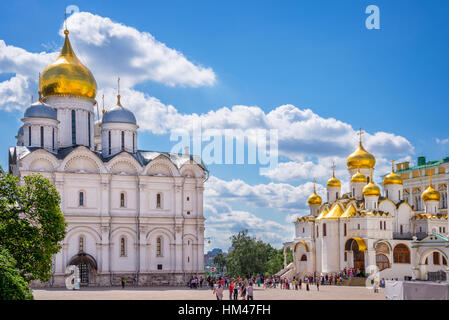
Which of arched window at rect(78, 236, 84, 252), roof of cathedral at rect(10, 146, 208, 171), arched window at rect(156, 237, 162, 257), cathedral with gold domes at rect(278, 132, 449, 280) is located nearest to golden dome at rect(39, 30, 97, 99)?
roof of cathedral at rect(10, 146, 208, 171)

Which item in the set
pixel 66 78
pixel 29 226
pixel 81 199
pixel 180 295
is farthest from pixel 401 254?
pixel 29 226

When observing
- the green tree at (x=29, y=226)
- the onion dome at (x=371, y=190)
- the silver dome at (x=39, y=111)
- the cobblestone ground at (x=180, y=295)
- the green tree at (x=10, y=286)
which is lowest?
the cobblestone ground at (x=180, y=295)

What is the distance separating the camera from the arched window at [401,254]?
44062 millimetres

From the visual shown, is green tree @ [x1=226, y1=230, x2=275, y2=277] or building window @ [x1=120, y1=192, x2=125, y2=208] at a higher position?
building window @ [x1=120, y1=192, x2=125, y2=208]

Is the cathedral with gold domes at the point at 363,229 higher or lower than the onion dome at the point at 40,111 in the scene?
lower

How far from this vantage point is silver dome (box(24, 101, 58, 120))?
131 feet

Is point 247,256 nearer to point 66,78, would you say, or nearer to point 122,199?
point 122,199

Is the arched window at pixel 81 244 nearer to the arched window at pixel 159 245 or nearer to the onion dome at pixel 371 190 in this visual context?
the arched window at pixel 159 245

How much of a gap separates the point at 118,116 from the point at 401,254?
890 inches

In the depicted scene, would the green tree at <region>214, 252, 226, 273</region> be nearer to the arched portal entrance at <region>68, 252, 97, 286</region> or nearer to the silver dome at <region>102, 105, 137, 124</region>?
the silver dome at <region>102, 105, 137, 124</region>

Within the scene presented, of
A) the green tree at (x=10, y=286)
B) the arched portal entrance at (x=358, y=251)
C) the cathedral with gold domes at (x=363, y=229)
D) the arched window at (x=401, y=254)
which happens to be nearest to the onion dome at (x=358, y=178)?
the cathedral with gold domes at (x=363, y=229)

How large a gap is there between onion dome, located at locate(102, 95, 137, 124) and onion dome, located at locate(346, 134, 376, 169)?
725 inches
